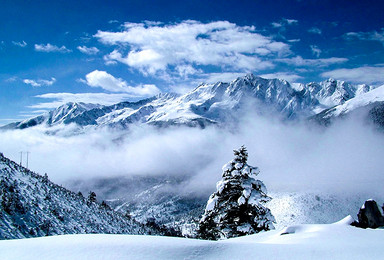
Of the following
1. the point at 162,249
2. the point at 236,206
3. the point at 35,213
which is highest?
the point at 162,249

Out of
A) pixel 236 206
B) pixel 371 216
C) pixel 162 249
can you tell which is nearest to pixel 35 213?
pixel 236 206

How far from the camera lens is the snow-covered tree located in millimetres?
13727

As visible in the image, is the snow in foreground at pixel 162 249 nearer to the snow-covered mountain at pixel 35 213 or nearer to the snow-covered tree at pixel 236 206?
the snow-covered tree at pixel 236 206

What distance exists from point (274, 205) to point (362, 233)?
199m

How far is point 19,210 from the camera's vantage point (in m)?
17.2

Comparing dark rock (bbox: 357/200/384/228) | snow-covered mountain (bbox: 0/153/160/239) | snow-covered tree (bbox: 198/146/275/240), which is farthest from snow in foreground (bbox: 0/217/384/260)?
snow-covered mountain (bbox: 0/153/160/239)

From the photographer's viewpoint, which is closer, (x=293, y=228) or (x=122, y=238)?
(x=122, y=238)

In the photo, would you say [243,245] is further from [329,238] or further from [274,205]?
[274,205]

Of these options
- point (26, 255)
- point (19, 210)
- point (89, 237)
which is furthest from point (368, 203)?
point (19, 210)

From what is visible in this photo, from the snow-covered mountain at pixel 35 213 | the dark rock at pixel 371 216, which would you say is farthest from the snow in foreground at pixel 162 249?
the snow-covered mountain at pixel 35 213

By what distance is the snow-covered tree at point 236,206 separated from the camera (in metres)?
13.7

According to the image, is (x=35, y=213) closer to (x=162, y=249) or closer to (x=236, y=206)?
(x=236, y=206)

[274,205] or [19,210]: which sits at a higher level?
[19,210]

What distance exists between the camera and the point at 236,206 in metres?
14.5
